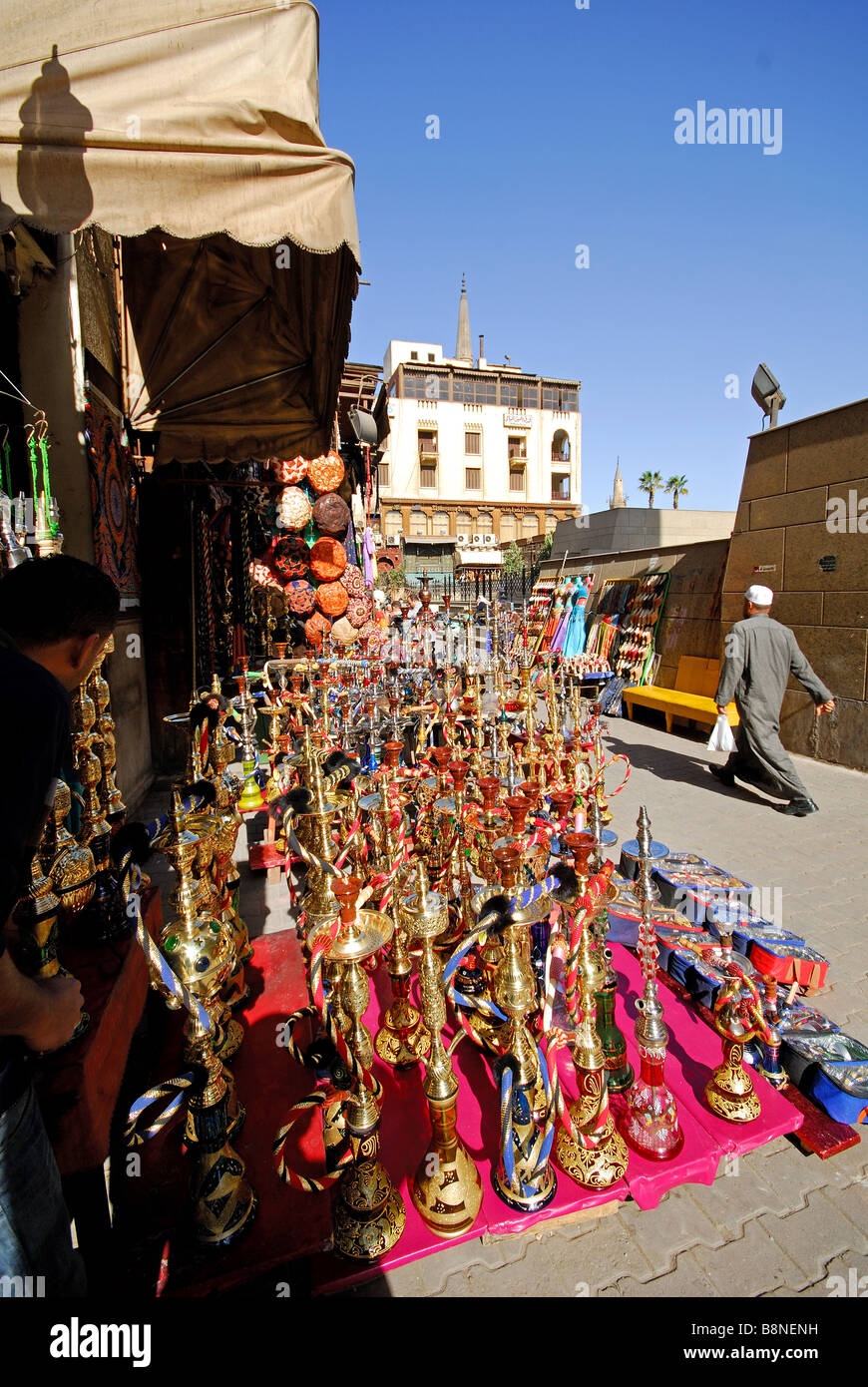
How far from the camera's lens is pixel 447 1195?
5.49 ft

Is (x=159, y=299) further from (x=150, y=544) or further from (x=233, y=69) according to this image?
(x=233, y=69)

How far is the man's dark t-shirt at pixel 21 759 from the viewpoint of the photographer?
110cm

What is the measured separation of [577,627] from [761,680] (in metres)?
7.61

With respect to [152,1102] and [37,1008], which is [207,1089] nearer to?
[152,1102]

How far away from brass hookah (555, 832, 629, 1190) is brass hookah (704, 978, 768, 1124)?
407mm

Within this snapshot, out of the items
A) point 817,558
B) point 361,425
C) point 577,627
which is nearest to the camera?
point 817,558

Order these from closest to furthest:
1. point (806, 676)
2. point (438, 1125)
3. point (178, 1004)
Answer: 1. point (178, 1004)
2. point (438, 1125)
3. point (806, 676)

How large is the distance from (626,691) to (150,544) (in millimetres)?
7308

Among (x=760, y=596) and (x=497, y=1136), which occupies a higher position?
(x=760, y=596)

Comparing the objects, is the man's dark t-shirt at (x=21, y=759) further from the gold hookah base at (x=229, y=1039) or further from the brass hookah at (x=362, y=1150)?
the gold hookah base at (x=229, y=1039)

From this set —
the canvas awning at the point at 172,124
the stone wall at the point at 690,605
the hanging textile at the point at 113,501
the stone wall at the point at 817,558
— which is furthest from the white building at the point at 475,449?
the canvas awning at the point at 172,124

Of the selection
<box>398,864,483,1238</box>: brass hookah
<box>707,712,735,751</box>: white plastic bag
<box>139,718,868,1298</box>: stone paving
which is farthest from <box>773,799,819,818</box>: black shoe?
<box>398,864,483,1238</box>: brass hookah

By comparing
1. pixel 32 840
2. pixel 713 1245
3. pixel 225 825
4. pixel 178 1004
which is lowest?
pixel 713 1245

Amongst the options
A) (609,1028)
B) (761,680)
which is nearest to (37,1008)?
(609,1028)
